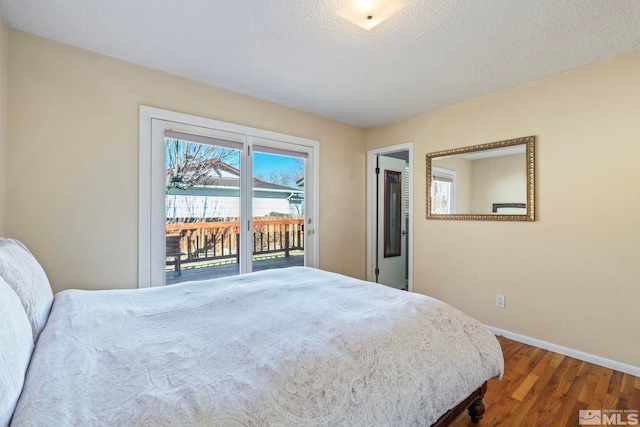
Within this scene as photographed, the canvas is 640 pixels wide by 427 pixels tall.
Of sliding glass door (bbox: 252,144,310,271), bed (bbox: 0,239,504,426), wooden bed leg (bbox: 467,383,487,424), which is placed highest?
sliding glass door (bbox: 252,144,310,271)

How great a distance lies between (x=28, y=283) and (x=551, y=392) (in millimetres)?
2967

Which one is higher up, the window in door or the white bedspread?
the window in door

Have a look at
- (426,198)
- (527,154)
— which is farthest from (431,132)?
(527,154)

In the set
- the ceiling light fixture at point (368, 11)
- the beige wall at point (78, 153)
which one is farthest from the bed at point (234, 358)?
the ceiling light fixture at point (368, 11)

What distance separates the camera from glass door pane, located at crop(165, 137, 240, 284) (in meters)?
2.59

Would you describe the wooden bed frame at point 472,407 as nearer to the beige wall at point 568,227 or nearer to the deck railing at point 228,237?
the beige wall at point 568,227

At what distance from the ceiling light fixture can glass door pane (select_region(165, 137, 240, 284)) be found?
1.67m

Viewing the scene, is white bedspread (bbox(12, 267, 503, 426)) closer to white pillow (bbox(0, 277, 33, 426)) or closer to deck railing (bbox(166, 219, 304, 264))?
white pillow (bbox(0, 277, 33, 426))

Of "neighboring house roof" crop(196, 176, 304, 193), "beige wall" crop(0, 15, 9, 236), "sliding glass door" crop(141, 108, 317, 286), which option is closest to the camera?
"beige wall" crop(0, 15, 9, 236)

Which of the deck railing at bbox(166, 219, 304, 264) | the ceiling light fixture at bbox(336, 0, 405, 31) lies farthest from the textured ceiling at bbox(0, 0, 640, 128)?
the deck railing at bbox(166, 219, 304, 264)

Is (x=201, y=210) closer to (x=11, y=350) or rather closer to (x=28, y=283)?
(x=28, y=283)

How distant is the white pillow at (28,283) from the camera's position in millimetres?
1084

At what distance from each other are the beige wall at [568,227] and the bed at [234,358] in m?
1.51

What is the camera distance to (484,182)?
115 inches
